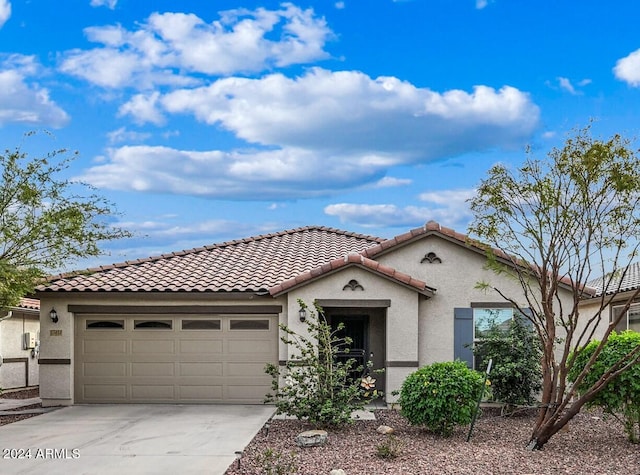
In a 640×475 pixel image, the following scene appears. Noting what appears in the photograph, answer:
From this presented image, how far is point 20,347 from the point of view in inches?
835

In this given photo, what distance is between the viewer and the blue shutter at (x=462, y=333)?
15.0m

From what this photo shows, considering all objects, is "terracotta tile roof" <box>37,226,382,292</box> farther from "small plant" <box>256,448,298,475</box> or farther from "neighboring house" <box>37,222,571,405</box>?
"small plant" <box>256,448,298,475</box>

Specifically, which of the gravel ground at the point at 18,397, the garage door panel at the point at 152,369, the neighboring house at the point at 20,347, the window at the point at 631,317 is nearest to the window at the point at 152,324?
the garage door panel at the point at 152,369

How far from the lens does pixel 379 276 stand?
48.8 ft

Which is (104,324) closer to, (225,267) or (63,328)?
(63,328)

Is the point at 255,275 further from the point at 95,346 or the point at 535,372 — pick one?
the point at 535,372

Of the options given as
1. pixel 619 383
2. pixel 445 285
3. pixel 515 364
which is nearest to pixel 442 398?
pixel 619 383

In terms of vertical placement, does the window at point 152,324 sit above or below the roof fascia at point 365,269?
below

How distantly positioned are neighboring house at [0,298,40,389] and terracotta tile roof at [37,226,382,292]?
16.5 ft

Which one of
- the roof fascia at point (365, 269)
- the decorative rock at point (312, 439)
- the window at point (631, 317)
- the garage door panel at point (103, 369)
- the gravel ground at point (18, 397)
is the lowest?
the gravel ground at point (18, 397)

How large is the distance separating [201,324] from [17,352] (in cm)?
852

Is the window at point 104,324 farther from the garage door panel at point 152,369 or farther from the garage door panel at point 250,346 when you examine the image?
the garage door panel at point 250,346

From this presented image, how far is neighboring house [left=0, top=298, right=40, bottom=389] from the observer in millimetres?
20391

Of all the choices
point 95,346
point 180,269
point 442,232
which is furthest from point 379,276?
point 95,346
